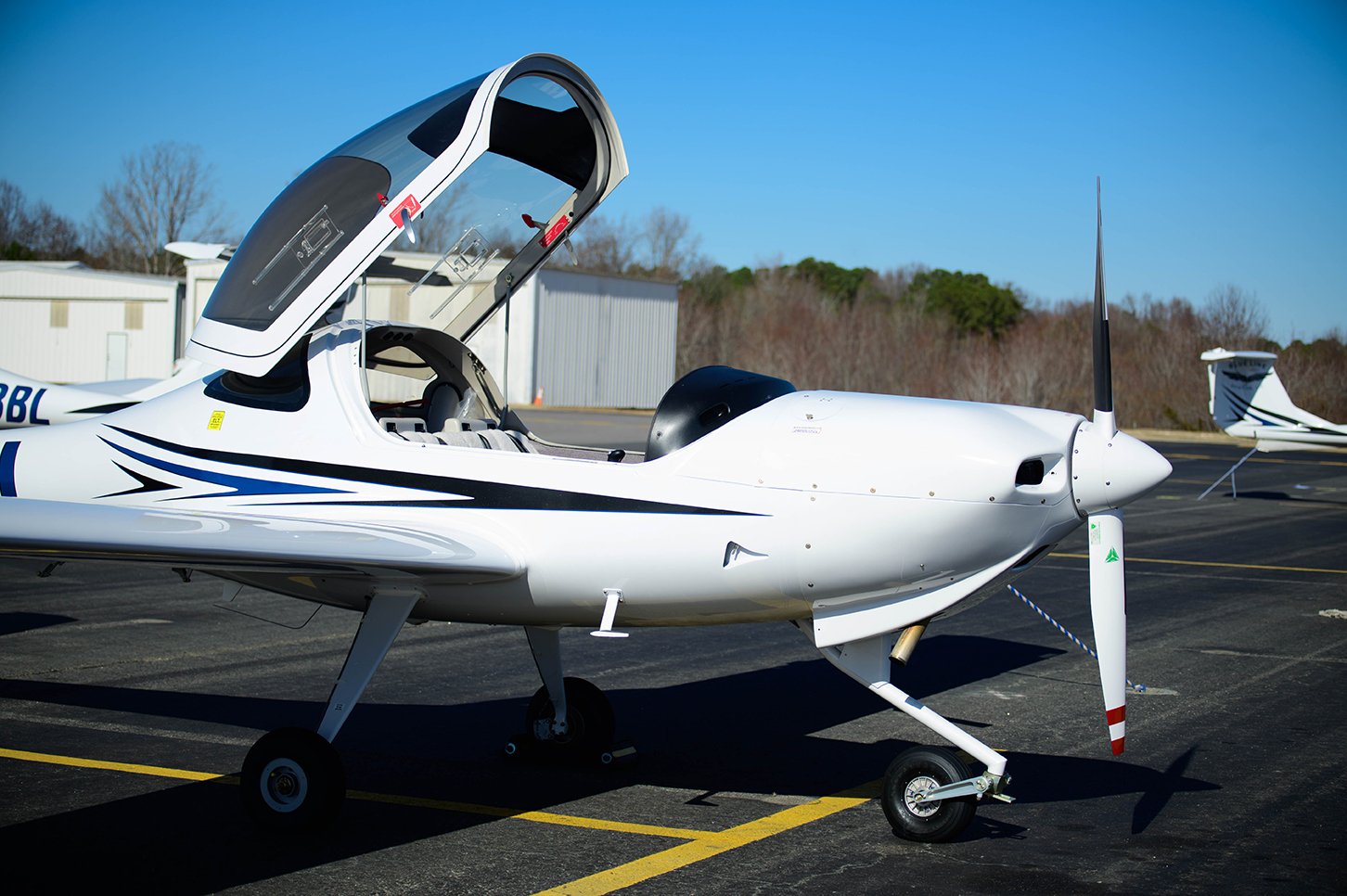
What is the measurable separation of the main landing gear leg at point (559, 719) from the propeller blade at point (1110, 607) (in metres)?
2.57

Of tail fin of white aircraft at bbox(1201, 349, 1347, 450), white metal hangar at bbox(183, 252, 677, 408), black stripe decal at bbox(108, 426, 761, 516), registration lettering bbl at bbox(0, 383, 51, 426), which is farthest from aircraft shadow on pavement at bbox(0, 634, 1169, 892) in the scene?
white metal hangar at bbox(183, 252, 677, 408)

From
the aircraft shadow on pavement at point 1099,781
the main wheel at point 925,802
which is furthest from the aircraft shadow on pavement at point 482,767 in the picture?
the main wheel at point 925,802

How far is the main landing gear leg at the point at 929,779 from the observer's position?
17.3 feet

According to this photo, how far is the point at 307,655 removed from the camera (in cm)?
905

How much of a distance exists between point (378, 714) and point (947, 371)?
4597cm

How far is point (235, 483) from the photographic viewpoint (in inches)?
238

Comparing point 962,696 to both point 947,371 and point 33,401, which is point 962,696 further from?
point 947,371

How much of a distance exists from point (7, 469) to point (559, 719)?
3.12m

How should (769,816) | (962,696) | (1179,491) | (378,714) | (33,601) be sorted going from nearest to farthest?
(769,816) < (378,714) < (962,696) < (33,601) < (1179,491)

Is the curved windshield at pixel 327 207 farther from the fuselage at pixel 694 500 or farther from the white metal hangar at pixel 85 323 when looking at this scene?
the white metal hangar at pixel 85 323

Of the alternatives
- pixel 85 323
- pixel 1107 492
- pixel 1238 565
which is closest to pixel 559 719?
pixel 1107 492

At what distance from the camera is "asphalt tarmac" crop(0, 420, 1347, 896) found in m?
5.01

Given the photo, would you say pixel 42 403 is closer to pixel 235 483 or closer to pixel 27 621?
pixel 27 621

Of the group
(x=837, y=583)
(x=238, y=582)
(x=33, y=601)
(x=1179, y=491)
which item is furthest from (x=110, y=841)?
(x=1179, y=491)
